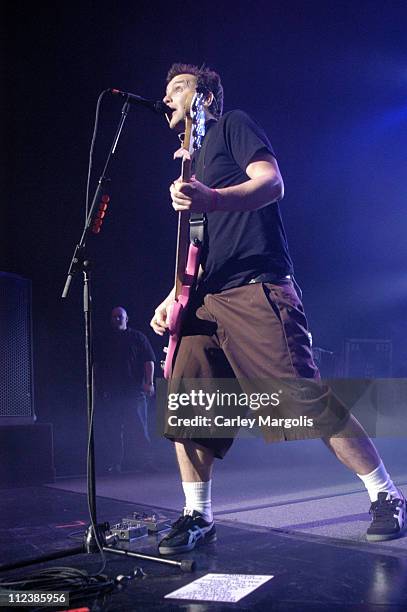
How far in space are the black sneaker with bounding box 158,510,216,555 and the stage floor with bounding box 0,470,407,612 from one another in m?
0.05

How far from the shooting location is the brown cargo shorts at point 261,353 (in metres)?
2.32

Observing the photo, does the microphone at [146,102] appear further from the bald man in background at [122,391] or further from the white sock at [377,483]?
the bald man in background at [122,391]

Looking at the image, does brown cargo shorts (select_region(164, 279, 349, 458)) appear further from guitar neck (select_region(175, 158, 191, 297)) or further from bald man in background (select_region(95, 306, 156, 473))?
bald man in background (select_region(95, 306, 156, 473))

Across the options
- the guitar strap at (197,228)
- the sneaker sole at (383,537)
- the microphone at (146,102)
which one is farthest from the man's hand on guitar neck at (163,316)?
the sneaker sole at (383,537)

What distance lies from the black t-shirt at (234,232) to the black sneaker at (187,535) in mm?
861

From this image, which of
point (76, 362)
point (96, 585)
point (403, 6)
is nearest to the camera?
point (96, 585)

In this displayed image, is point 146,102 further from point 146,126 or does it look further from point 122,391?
point 122,391

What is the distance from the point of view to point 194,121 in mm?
2535

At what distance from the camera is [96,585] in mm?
1809

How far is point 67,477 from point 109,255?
2.08 meters

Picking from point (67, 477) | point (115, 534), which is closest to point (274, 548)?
point (115, 534)

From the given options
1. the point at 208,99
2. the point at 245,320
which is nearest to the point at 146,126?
the point at 208,99

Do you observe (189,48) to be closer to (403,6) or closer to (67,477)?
(403,6)

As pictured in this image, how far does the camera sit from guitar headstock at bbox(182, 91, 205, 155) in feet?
8.10
